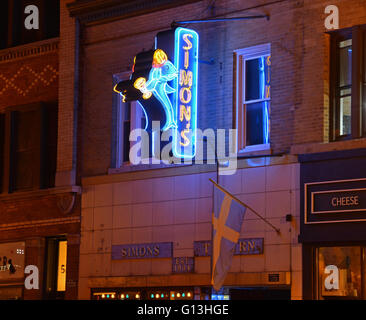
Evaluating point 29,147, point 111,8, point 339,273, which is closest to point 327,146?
point 339,273

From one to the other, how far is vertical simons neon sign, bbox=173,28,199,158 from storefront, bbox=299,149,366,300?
8.54 ft

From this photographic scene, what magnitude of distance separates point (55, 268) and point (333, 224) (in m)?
8.09

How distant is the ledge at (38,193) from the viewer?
719 inches

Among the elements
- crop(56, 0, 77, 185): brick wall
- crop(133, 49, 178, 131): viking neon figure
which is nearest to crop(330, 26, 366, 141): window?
crop(133, 49, 178, 131): viking neon figure

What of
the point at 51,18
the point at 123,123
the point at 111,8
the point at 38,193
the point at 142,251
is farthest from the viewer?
the point at 51,18

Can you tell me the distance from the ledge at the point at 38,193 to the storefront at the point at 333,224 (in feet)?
20.1

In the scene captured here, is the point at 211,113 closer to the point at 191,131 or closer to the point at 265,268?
the point at 191,131

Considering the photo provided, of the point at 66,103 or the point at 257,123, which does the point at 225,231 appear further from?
the point at 66,103

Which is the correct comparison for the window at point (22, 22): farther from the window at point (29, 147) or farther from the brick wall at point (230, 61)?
the window at point (29, 147)

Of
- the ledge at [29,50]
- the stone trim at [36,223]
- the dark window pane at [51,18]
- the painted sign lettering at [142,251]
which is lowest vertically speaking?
the painted sign lettering at [142,251]

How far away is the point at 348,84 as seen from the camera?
1442 cm

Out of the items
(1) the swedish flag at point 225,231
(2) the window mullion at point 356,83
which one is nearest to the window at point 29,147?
(1) the swedish flag at point 225,231

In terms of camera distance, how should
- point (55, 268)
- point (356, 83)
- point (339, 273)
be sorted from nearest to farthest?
point (339, 273) < point (356, 83) < point (55, 268)
